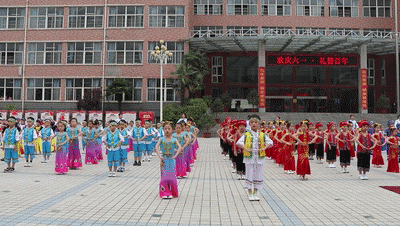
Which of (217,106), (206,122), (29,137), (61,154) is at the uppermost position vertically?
(217,106)

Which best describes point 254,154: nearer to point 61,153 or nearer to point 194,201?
point 194,201

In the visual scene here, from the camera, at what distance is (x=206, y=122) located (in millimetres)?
32250

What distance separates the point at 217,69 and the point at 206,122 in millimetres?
12535

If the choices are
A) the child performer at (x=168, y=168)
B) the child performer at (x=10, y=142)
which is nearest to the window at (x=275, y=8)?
the child performer at (x=10, y=142)

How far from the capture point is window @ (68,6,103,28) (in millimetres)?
37344

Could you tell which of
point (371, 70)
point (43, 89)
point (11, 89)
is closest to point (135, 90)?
point (43, 89)

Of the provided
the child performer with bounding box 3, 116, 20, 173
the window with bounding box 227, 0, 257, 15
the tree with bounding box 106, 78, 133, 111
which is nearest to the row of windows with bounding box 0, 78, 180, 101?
the tree with bounding box 106, 78, 133, 111

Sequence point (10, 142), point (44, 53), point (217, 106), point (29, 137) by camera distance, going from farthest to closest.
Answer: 1. point (44, 53)
2. point (217, 106)
3. point (29, 137)
4. point (10, 142)

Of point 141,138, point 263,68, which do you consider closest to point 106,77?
point 263,68

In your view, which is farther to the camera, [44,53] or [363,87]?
[44,53]

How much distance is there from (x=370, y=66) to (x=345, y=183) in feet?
126

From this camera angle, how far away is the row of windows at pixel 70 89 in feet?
121

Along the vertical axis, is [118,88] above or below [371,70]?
below

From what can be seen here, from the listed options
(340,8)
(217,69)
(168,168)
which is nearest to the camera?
(168,168)
